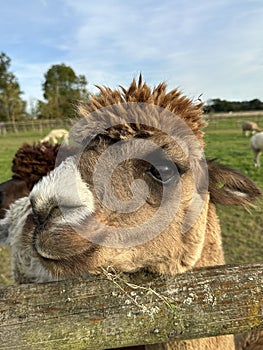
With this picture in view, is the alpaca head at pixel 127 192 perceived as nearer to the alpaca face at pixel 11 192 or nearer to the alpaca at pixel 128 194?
the alpaca at pixel 128 194

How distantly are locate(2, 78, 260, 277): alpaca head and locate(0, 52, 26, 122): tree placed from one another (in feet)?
160

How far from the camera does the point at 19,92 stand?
47906 mm

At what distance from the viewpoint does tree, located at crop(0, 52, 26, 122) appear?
4700cm

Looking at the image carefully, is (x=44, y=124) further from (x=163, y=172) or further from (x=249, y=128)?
(x=163, y=172)

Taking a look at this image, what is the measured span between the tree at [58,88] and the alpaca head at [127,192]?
4698 centimetres

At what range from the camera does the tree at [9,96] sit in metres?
47.0

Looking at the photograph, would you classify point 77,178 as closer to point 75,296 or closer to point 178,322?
point 75,296

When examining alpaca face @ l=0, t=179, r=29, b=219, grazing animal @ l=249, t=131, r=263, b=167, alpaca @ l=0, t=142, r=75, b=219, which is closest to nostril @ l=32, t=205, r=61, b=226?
alpaca @ l=0, t=142, r=75, b=219

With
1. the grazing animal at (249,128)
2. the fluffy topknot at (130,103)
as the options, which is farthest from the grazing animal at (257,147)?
the grazing animal at (249,128)

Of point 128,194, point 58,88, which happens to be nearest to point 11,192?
point 128,194

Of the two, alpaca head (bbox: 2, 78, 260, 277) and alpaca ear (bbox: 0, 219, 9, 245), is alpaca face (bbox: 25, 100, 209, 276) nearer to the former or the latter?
alpaca head (bbox: 2, 78, 260, 277)

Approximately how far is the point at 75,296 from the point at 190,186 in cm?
78

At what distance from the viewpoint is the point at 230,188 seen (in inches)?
84.7

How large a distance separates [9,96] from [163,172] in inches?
1946
